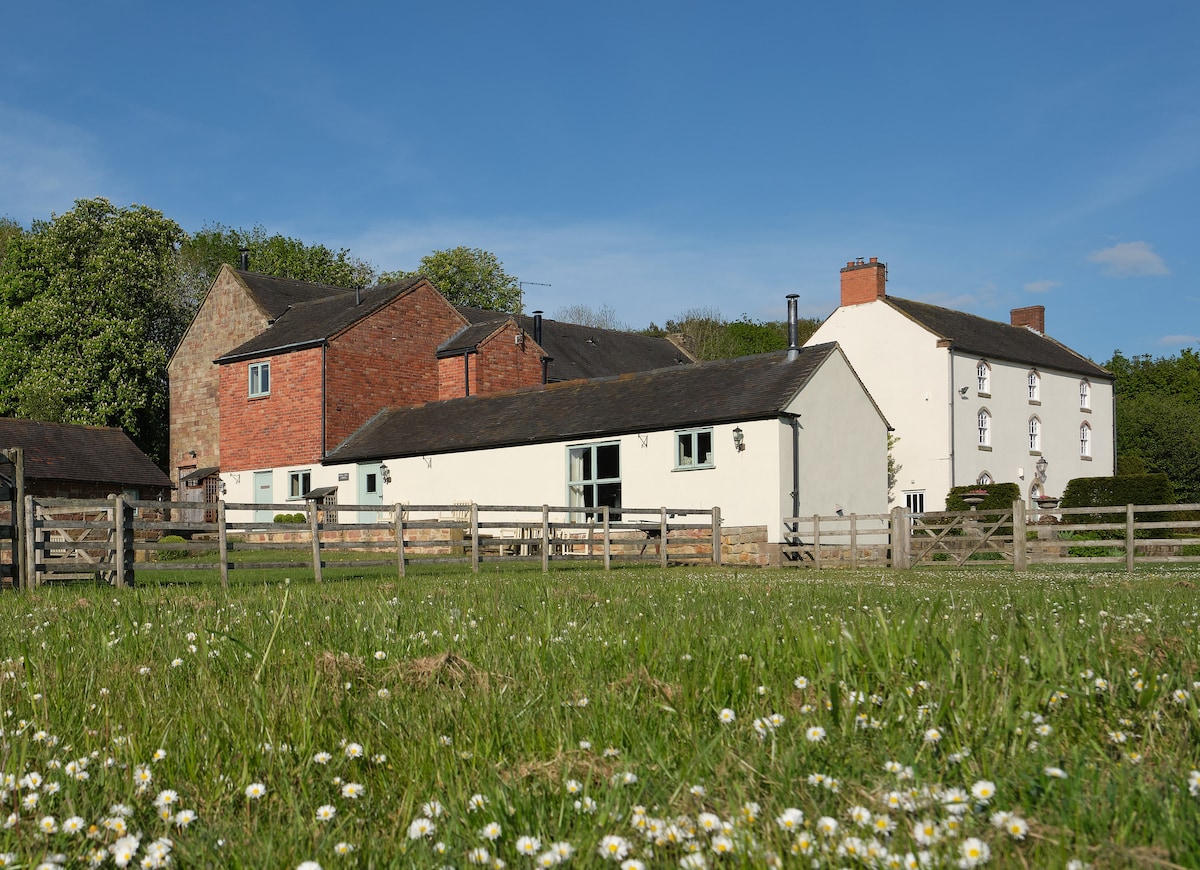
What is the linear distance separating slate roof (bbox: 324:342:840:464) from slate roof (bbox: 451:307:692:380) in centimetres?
503

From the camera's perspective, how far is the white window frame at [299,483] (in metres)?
38.1

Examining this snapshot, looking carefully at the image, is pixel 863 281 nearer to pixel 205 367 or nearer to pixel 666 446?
pixel 666 446

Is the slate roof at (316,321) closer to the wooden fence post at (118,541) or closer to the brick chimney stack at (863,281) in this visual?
the brick chimney stack at (863,281)

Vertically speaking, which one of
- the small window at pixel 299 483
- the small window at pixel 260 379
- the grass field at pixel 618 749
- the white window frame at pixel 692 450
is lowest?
the grass field at pixel 618 749

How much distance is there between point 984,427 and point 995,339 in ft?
17.2

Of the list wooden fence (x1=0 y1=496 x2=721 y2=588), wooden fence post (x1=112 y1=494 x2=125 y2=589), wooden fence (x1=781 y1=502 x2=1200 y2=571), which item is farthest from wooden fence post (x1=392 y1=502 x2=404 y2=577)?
wooden fence (x1=781 y1=502 x2=1200 y2=571)

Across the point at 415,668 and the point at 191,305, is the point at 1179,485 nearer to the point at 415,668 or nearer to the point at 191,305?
the point at 191,305

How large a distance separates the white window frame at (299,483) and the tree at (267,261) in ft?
86.1

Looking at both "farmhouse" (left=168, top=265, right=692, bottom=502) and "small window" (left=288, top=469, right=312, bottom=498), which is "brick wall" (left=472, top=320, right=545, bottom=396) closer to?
"farmhouse" (left=168, top=265, right=692, bottom=502)

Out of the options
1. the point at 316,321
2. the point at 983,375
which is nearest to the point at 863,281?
the point at 983,375

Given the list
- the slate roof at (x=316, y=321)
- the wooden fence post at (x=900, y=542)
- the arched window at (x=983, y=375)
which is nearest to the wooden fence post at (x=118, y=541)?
the wooden fence post at (x=900, y=542)

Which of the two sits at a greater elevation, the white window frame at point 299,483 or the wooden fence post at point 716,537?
the white window frame at point 299,483

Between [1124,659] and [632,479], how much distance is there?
25202mm

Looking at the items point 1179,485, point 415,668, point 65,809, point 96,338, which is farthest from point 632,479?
point 1179,485
